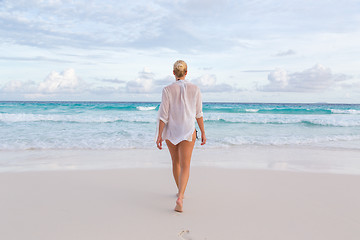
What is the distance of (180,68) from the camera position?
3186 mm

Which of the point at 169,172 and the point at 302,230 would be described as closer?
the point at 302,230

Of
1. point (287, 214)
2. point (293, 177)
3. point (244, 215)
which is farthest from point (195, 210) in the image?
point (293, 177)

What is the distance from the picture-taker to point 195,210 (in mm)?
3252

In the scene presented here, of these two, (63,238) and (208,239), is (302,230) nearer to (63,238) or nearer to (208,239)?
(208,239)

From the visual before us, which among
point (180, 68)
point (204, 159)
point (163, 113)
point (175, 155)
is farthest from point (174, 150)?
point (204, 159)

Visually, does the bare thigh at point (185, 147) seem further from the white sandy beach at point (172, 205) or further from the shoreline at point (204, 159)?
the shoreline at point (204, 159)

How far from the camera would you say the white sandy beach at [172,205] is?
2.71 metres

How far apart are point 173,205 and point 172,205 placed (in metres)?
0.01

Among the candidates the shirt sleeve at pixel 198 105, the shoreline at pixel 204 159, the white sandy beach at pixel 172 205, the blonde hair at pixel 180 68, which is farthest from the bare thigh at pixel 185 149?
the shoreline at pixel 204 159

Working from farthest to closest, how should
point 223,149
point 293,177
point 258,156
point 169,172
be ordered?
point 223,149, point 258,156, point 169,172, point 293,177

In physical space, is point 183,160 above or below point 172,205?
above

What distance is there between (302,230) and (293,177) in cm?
212

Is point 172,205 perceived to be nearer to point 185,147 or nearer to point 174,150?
point 174,150

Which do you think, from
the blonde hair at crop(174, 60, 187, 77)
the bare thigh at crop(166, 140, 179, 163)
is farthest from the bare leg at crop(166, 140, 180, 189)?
the blonde hair at crop(174, 60, 187, 77)
